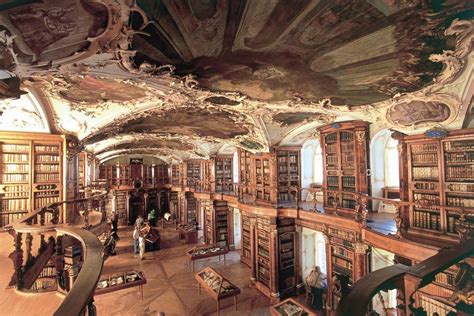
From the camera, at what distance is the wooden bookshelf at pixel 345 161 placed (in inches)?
274

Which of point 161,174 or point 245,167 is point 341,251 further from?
point 161,174

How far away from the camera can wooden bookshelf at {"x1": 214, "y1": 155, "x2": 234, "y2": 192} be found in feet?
44.9

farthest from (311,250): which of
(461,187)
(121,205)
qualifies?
(121,205)

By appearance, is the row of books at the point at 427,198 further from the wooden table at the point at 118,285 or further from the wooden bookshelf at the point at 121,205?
the wooden bookshelf at the point at 121,205

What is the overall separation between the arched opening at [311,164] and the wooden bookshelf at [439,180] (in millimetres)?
4139

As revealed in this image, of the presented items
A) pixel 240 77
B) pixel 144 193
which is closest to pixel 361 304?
pixel 240 77

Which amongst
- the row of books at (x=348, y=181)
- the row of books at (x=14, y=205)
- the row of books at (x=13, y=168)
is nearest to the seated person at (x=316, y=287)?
the row of books at (x=348, y=181)

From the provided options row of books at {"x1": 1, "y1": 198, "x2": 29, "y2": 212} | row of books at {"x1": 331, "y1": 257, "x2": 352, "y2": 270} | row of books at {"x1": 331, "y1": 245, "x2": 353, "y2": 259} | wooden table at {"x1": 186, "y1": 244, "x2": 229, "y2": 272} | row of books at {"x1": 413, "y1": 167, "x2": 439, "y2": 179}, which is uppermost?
row of books at {"x1": 413, "y1": 167, "x2": 439, "y2": 179}

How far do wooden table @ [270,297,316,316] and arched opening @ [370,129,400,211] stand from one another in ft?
12.4

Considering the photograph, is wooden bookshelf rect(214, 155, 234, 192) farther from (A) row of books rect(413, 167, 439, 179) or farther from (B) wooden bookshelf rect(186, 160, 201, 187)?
(A) row of books rect(413, 167, 439, 179)

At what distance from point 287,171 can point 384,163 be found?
3.19 metres

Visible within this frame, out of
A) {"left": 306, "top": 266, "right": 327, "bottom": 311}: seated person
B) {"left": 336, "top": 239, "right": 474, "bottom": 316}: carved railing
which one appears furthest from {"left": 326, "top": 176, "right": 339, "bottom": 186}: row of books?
{"left": 336, "top": 239, "right": 474, "bottom": 316}: carved railing

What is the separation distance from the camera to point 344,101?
500 centimetres

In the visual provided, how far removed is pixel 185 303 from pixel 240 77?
7.41m
